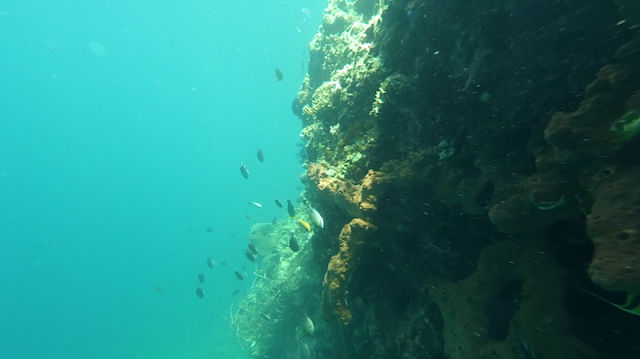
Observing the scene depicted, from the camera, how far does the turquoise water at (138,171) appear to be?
185ft

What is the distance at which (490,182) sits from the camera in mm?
3734

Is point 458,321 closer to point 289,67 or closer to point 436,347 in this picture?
point 436,347

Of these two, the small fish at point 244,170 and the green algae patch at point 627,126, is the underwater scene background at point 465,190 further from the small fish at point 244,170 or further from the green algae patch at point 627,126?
the small fish at point 244,170

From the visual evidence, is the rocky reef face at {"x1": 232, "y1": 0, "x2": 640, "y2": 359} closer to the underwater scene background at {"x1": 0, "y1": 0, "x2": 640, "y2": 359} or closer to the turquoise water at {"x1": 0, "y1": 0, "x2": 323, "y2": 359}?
the underwater scene background at {"x1": 0, "y1": 0, "x2": 640, "y2": 359}

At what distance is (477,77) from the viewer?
401 cm

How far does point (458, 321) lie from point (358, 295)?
2262mm

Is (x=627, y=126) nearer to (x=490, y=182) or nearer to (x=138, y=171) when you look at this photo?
(x=490, y=182)

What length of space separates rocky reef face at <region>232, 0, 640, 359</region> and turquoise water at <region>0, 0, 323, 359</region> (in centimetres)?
2849

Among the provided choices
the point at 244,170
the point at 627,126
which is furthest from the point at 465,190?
the point at 244,170

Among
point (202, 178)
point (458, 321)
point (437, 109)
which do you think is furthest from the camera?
point (202, 178)

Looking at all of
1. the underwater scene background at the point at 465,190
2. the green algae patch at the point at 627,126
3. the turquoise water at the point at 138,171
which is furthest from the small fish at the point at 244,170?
the turquoise water at the point at 138,171

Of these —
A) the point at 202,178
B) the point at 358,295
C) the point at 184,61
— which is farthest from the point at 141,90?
the point at 358,295

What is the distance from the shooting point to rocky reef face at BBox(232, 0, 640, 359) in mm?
2496

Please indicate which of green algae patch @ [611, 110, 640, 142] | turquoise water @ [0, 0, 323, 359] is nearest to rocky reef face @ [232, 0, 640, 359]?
green algae patch @ [611, 110, 640, 142]
